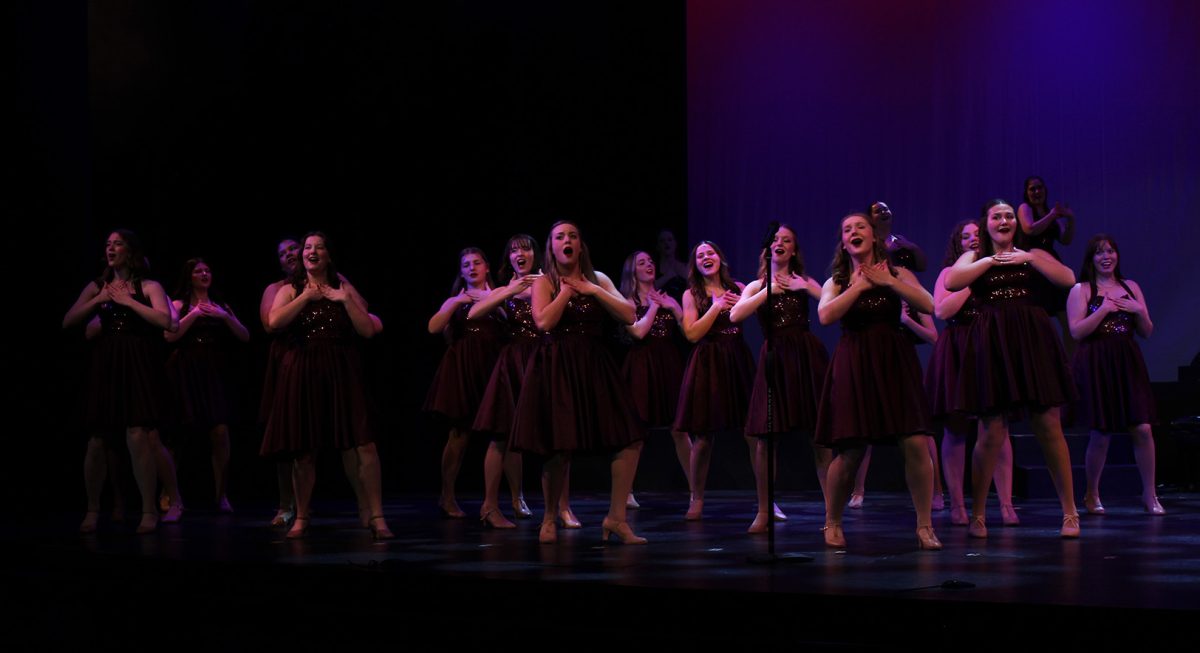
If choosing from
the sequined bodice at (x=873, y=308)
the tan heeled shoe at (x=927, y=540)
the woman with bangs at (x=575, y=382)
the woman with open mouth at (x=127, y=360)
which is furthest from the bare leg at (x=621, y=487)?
the woman with open mouth at (x=127, y=360)

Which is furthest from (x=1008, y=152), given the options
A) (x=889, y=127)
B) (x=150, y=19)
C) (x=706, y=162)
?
(x=150, y=19)

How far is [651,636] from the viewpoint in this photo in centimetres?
387

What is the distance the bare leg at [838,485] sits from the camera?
16.6 ft

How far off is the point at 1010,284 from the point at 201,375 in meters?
5.20

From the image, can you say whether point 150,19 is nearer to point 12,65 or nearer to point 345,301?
point 12,65

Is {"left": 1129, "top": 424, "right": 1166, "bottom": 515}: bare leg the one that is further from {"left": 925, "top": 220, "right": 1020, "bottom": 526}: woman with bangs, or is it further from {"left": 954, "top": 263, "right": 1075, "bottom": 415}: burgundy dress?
{"left": 954, "top": 263, "right": 1075, "bottom": 415}: burgundy dress

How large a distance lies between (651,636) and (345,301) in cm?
252

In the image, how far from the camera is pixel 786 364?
241 inches

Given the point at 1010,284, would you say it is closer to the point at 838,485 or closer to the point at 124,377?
the point at 838,485

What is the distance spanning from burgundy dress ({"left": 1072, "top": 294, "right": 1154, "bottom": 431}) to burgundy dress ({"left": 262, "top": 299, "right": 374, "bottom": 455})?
4.13 metres

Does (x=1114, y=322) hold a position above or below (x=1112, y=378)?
above

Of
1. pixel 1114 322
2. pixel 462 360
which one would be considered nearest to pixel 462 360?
pixel 462 360

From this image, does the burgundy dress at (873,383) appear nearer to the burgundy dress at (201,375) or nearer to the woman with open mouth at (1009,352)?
the woman with open mouth at (1009,352)

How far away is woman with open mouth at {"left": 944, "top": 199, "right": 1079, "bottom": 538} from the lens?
17.1ft
